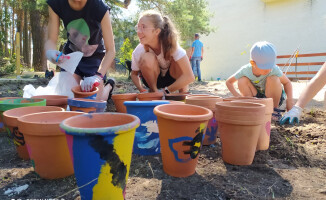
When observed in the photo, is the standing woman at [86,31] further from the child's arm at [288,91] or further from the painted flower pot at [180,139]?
the child's arm at [288,91]

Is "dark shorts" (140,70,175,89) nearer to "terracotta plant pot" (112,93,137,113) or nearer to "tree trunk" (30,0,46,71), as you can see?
"terracotta plant pot" (112,93,137,113)

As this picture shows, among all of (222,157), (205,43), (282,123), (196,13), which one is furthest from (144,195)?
(205,43)

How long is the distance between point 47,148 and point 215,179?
0.73 metres

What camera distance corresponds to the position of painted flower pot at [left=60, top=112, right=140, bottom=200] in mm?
680

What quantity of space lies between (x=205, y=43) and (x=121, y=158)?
1149 centimetres

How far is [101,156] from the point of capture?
71cm

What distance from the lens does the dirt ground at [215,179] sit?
86cm

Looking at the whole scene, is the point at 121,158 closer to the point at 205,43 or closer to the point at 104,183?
the point at 104,183

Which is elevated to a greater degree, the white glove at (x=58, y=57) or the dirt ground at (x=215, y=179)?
the white glove at (x=58, y=57)

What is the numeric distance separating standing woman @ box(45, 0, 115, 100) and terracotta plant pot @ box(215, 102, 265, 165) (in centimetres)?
104

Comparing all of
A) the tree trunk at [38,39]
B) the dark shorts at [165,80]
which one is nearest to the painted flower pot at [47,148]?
the dark shorts at [165,80]

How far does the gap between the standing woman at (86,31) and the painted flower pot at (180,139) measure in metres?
0.94

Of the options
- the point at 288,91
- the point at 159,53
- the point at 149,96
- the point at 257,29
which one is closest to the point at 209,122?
the point at 149,96

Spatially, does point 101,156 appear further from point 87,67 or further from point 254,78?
point 254,78
